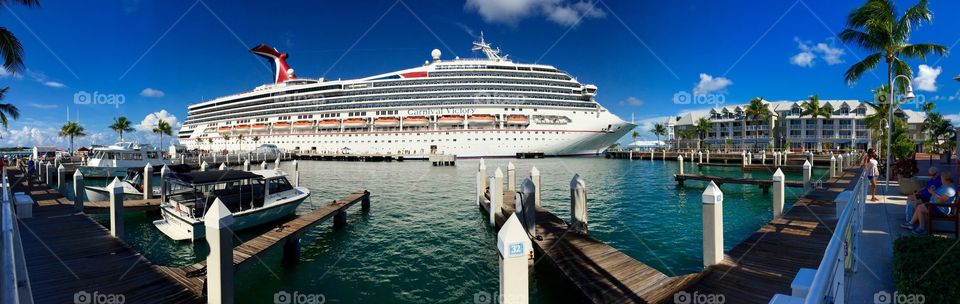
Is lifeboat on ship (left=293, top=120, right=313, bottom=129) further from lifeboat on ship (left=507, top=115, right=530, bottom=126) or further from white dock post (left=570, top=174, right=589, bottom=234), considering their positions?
white dock post (left=570, top=174, right=589, bottom=234)

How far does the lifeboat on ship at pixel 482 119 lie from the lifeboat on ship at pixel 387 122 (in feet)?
41.0

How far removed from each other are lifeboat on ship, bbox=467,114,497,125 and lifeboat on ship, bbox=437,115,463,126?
185 centimetres

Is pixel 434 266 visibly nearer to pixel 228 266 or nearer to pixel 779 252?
pixel 228 266

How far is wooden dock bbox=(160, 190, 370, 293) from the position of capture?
6.62 metres

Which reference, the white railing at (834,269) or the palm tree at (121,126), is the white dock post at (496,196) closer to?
the white railing at (834,269)

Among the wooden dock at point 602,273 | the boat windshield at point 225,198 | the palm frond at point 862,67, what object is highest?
the palm frond at point 862,67

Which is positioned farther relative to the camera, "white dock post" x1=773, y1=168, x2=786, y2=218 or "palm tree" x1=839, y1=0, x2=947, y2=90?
"palm tree" x1=839, y1=0, x2=947, y2=90

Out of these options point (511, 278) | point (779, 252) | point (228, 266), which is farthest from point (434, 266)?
point (779, 252)

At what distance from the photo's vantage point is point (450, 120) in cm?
6450

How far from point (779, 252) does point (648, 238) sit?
14.6ft

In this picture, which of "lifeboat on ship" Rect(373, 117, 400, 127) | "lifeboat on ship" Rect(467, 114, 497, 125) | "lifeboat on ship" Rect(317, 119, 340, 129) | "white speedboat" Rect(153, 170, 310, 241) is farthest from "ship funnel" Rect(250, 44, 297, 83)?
"white speedboat" Rect(153, 170, 310, 241)

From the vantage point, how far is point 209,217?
5668 mm

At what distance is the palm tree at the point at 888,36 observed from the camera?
16.2 metres

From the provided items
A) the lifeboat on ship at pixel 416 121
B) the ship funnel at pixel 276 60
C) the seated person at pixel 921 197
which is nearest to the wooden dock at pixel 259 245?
the seated person at pixel 921 197
